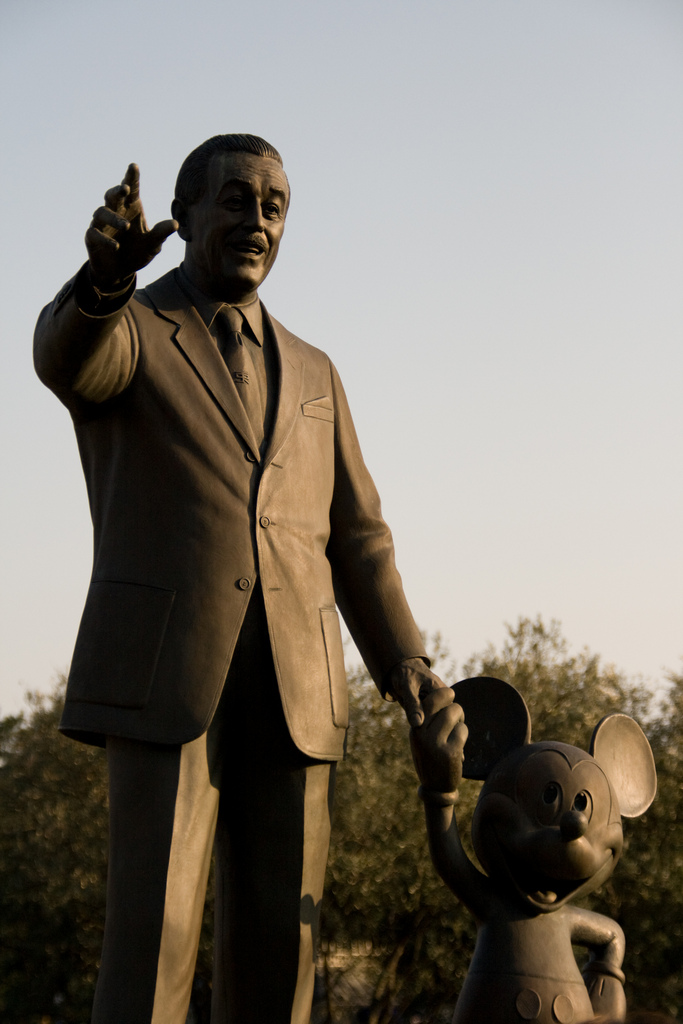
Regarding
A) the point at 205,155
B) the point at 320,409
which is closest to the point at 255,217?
the point at 205,155

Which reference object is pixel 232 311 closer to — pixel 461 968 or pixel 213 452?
pixel 213 452

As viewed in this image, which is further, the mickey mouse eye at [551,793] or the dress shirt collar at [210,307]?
the mickey mouse eye at [551,793]

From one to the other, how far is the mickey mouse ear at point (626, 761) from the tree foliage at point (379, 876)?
452 inches

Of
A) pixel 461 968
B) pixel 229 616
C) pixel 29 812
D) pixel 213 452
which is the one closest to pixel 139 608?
pixel 229 616

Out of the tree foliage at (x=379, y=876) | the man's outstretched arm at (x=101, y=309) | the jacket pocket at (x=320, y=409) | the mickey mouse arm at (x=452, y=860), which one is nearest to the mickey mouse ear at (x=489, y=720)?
the mickey mouse arm at (x=452, y=860)

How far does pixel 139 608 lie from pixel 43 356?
78 cm

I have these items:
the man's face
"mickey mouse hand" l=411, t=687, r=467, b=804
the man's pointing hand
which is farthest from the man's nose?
"mickey mouse hand" l=411, t=687, r=467, b=804

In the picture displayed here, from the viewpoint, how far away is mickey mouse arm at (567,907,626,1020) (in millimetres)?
4364

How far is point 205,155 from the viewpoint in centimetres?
390

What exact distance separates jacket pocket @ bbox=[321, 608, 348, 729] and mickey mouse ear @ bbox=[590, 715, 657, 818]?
1.29m

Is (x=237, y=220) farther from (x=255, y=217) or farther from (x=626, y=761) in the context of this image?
(x=626, y=761)

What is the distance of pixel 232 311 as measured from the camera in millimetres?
3959

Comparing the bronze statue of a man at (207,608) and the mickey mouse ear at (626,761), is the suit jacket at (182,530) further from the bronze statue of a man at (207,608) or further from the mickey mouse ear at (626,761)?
the mickey mouse ear at (626,761)

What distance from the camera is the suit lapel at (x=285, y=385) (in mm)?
3811
